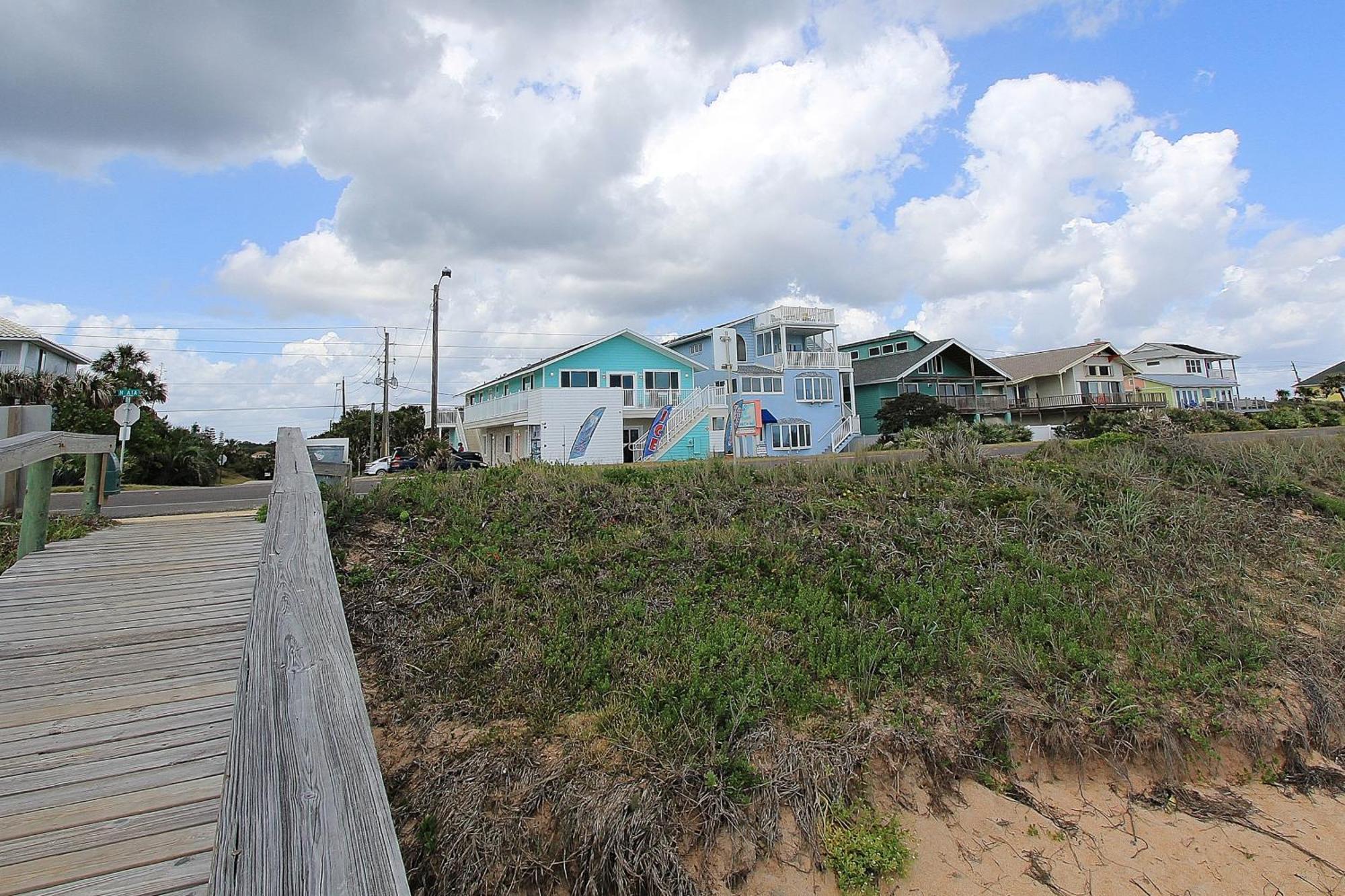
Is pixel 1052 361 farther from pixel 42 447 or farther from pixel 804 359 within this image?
pixel 42 447

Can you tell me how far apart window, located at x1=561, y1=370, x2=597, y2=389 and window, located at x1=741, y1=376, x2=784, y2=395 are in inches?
341

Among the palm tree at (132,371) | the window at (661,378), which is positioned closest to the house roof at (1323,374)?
the window at (661,378)

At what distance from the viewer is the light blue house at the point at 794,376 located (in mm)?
A: 39688

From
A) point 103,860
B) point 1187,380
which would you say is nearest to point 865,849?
point 103,860

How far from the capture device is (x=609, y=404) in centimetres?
3466

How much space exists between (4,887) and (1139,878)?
5061 millimetres

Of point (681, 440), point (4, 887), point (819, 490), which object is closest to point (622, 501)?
point (819, 490)

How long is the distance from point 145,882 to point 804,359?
4073cm

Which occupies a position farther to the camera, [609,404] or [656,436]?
[609,404]

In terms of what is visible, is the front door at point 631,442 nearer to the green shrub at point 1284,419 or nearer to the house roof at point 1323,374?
the green shrub at point 1284,419

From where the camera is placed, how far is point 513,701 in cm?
422

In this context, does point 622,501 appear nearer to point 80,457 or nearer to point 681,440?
point 80,457

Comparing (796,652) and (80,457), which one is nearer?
(796,652)

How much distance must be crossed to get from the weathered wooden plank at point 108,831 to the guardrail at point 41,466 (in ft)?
7.89
